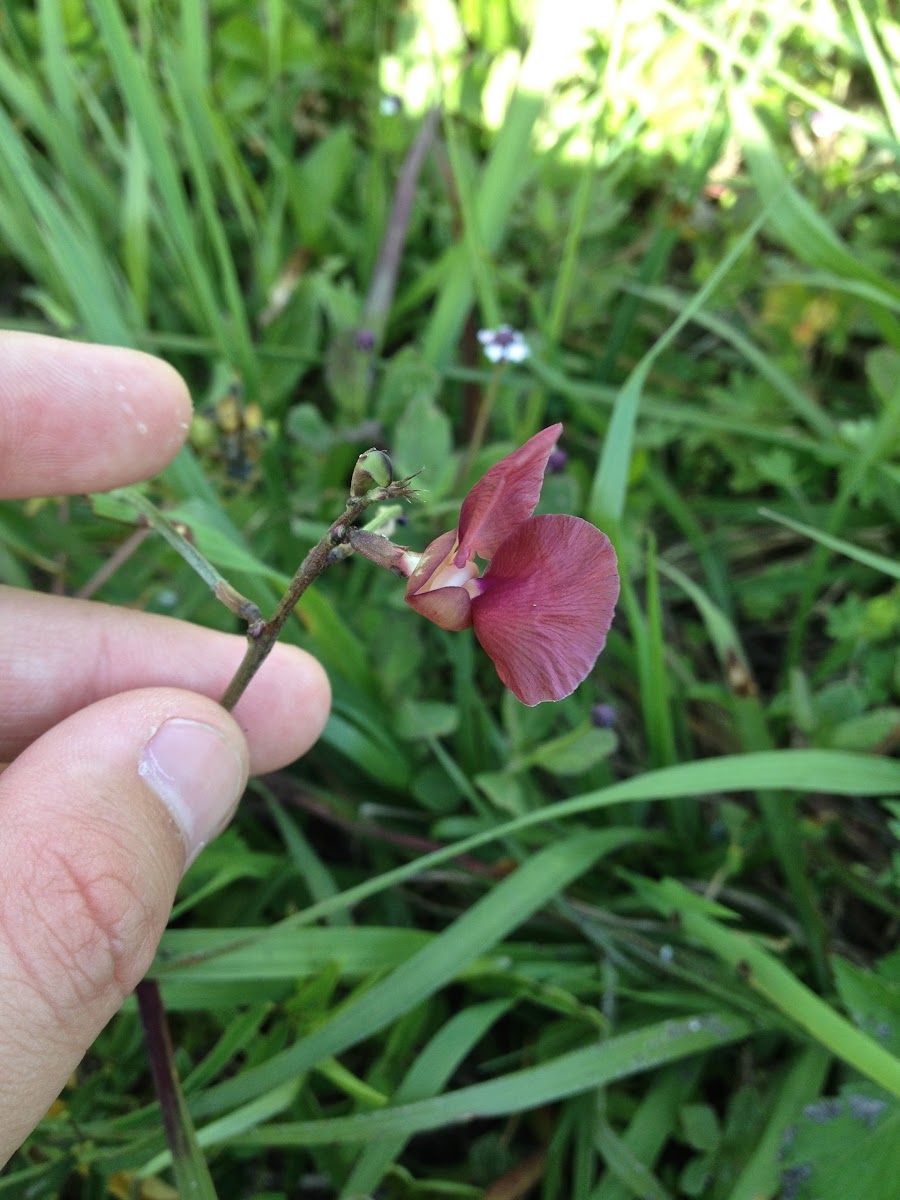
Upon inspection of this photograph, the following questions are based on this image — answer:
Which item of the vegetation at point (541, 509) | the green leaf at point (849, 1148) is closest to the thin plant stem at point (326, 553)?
the vegetation at point (541, 509)

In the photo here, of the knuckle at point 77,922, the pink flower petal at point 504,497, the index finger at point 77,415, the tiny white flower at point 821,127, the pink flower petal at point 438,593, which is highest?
the tiny white flower at point 821,127

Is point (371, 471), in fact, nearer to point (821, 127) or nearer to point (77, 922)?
point (77, 922)

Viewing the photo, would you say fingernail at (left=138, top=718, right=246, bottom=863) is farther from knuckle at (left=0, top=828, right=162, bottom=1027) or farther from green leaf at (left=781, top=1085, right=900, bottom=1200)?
green leaf at (left=781, top=1085, right=900, bottom=1200)

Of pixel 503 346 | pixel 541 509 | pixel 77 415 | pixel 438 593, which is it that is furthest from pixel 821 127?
pixel 438 593

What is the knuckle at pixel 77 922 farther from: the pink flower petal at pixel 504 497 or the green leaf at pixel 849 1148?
the green leaf at pixel 849 1148

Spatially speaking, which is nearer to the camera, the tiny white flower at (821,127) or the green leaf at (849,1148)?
the green leaf at (849,1148)

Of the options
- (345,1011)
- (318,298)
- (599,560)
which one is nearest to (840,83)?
(318,298)

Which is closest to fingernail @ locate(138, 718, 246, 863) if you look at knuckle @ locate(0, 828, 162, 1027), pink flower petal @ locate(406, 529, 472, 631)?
A: knuckle @ locate(0, 828, 162, 1027)
